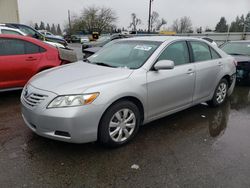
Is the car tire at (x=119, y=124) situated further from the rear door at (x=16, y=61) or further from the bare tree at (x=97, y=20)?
the bare tree at (x=97, y=20)

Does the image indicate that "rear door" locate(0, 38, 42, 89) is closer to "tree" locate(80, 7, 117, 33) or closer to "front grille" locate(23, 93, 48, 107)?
"front grille" locate(23, 93, 48, 107)

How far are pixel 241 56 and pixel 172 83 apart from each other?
470 centimetres

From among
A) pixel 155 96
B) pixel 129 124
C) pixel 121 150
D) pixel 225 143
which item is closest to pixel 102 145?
pixel 121 150

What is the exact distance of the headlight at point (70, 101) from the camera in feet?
9.02

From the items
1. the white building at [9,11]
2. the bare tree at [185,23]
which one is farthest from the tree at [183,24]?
the white building at [9,11]

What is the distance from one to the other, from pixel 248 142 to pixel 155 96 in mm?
1621

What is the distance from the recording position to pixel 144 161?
2.91 meters

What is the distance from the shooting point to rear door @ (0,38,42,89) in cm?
498

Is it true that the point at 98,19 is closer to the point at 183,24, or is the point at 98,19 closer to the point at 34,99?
the point at 183,24

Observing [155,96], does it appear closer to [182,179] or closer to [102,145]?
[102,145]

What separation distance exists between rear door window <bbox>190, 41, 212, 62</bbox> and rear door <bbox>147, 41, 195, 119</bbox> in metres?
0.24

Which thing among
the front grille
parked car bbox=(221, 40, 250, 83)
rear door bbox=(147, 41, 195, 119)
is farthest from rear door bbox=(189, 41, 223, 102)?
the front grille

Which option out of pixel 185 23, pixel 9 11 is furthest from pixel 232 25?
pixel 9 11

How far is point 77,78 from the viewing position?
3131 mm
